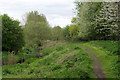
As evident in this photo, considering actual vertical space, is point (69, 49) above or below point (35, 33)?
below

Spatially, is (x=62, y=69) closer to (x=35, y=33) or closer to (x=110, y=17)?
(x=110, y=17)

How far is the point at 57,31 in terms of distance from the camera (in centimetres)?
5869

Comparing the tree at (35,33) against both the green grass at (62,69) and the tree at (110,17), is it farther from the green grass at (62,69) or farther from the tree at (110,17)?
the tree at (110,17)

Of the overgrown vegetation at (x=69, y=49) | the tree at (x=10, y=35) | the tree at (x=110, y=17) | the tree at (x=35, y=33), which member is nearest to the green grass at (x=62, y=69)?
the overgrown vegetation at (x=69, y=49)

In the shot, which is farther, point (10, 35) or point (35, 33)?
point (35, 33)

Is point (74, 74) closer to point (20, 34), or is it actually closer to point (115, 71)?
point (115, 71)

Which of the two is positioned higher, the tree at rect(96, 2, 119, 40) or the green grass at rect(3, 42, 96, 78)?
the tree at rect(96, 2, 119, 40)

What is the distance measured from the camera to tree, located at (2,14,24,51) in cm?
2347

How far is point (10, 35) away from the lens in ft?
79.4

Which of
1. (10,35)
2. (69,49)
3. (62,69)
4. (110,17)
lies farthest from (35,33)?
(110,17)

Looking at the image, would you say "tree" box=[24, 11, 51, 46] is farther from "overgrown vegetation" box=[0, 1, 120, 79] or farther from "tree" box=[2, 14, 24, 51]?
"tree" box=[2, 14, 24, 51]

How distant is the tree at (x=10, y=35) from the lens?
23469 mm

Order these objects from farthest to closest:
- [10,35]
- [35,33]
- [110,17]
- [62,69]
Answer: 1. [35,33]
2. [10,35]
3. [62,69]
4. [110,17]

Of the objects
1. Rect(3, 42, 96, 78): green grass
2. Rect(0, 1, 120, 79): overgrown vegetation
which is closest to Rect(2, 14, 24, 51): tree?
Rect(0, 1, 120, 79): overgrown vegetation
